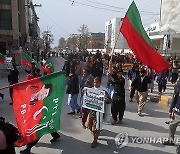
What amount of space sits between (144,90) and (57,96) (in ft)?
12.7

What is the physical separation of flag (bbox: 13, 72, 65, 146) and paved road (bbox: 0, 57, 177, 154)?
22.2 inches

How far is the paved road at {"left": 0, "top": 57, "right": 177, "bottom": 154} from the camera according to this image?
19.6 ft

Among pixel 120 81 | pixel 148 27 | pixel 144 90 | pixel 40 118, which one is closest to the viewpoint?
pixel 40 118

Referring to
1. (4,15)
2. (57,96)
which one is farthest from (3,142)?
(4,15)

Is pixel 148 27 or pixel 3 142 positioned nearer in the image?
pixel 3 142

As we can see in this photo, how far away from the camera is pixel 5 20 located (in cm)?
3922

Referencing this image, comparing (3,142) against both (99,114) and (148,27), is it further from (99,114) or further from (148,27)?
(148,27)

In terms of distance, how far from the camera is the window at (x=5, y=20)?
128 ft

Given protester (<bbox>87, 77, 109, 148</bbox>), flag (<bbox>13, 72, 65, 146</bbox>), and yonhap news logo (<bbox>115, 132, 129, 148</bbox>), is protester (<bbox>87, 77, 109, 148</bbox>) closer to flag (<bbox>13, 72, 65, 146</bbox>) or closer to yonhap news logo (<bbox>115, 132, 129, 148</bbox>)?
yonhap news logo (<bbox>115, 132, 129, 148</bbox>)

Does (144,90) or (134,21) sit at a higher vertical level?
(134,21)

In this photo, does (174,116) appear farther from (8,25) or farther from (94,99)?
(8,25)

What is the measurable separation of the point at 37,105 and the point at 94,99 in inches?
56.6

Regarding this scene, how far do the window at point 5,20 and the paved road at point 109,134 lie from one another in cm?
3201

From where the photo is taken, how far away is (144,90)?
29.0ft
